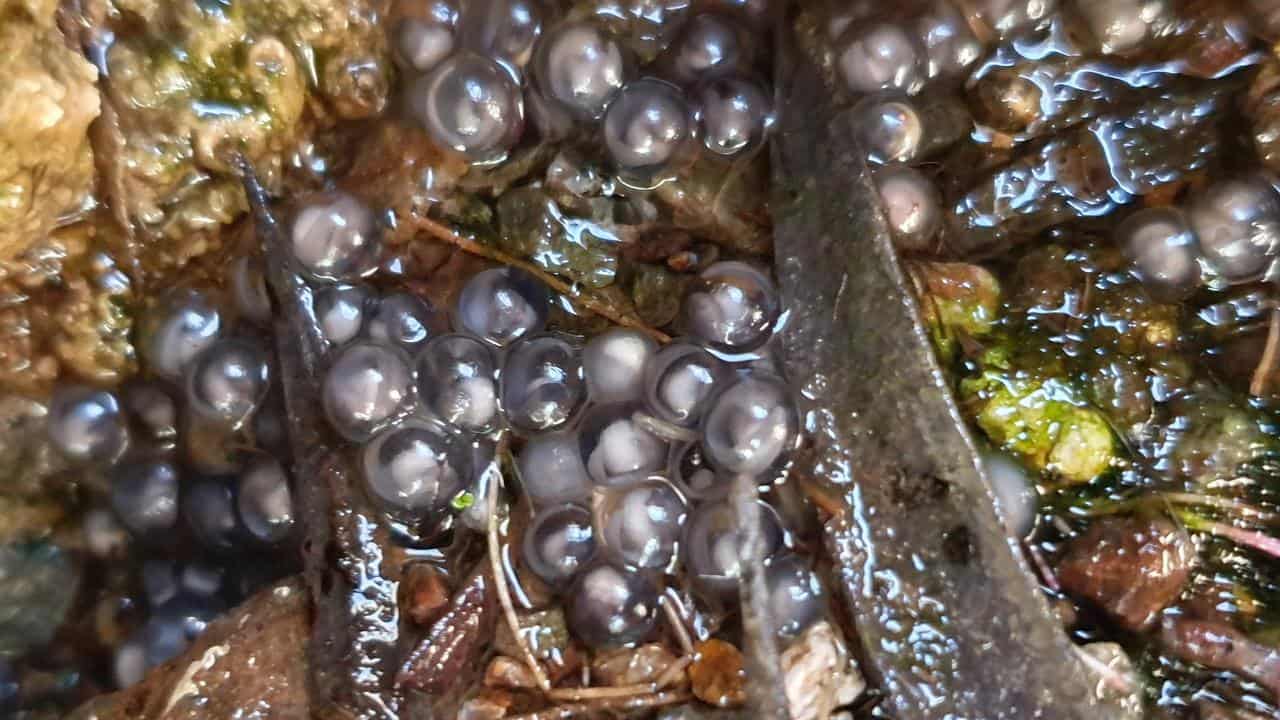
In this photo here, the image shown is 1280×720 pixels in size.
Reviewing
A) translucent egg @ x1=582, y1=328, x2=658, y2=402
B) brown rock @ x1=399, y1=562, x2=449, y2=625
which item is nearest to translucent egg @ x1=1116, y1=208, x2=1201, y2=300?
translucent egg @ x1=582, y1=328, x2=658, y2=402

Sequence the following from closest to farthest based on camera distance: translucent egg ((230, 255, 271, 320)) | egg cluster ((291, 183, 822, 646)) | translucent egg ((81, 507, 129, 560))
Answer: egg cluster ((291, 183, 822, 646)) → translucent egg ((230, 255, 271, 320)) → translucent egg ((81, 507, 129, 560))

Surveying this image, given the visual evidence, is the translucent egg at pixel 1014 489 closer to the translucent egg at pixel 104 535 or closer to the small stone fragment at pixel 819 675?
the small stone fragment at pixel 819 675

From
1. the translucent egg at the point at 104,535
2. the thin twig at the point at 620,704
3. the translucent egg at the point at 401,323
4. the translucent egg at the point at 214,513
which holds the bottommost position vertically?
the translucent egg at the point at 104,535

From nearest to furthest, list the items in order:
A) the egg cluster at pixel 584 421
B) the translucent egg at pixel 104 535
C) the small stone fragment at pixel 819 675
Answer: the small stone fragment at pixel 819 675 → the egg cluster at pixel 584 421 → the translucent egg at pixel 104 535

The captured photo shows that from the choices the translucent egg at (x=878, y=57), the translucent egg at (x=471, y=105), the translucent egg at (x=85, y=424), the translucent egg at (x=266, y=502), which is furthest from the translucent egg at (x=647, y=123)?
the translucent egg at (x=85, y=424)

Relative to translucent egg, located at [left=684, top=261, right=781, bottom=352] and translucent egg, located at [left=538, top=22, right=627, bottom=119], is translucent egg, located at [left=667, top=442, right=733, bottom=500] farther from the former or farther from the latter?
translucent egg, located at [left=538, top=22, right=627, bottom=119]

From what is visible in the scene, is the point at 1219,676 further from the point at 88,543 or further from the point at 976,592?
the point at 88,543

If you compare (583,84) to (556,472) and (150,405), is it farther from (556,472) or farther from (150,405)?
(150,405)

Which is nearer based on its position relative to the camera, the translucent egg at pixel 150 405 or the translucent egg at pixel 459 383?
the translucent egg at pixel 459 383
